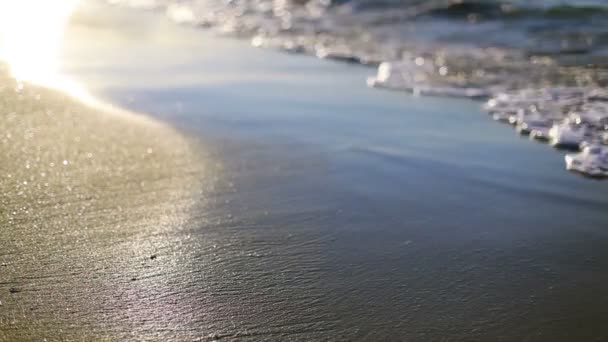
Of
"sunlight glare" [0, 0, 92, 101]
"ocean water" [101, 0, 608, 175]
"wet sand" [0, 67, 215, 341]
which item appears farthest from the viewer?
"sunlight glare" [0, 0, 92, 101]

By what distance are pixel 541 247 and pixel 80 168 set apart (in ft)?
7.29

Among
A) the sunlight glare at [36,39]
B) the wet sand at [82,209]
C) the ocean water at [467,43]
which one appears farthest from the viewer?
the sunlight glare at [36,39]

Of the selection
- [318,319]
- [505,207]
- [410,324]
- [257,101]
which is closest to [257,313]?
[318,319]

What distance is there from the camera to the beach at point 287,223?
2.32 metres

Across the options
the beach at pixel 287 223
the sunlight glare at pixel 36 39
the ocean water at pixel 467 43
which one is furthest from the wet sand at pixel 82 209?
the ocean water at pixel 467 43

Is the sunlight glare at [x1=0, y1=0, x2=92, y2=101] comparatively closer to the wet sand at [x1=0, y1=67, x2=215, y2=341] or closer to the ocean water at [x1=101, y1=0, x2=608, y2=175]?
the wet sand at [x1=0, y1=67, x2=215, y2=341]

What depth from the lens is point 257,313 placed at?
233 centimetres

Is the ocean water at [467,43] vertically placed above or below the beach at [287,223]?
above

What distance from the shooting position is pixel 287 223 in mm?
3064

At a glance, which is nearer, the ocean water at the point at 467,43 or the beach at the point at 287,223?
the beach at the point at 287,223

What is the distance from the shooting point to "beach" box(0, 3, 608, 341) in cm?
232

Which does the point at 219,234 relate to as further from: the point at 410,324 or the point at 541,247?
the point at 541,247

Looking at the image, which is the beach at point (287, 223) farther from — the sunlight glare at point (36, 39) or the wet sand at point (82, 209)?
the sunlight glare at point (36, 39)

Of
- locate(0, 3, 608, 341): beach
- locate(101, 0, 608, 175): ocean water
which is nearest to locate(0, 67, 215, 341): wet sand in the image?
locate(0, 3, 608, 341): beach
